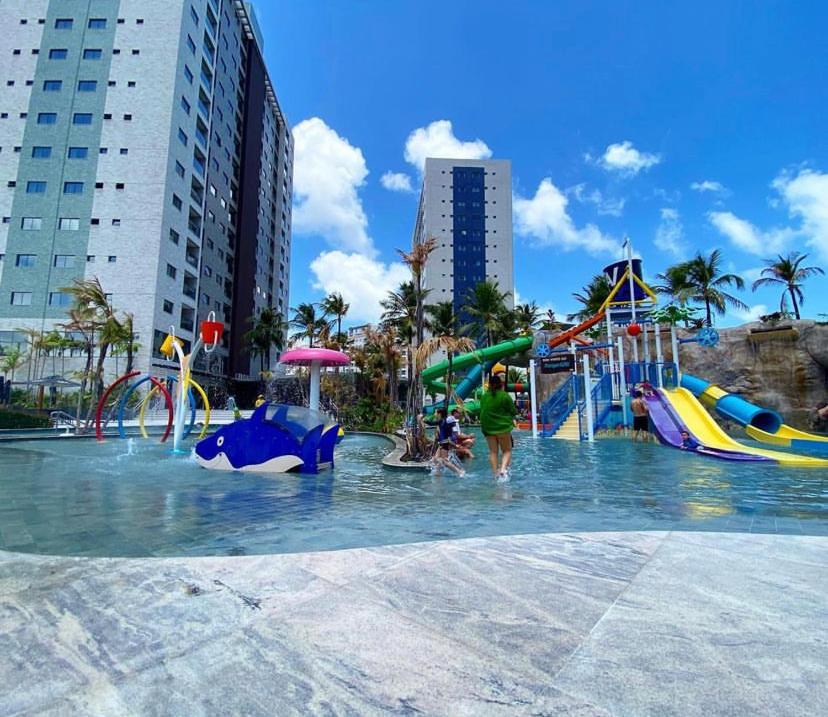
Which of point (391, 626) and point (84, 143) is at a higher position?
point (84, 143)

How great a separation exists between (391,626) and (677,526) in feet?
11.0

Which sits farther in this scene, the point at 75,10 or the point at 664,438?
the point at 75,10

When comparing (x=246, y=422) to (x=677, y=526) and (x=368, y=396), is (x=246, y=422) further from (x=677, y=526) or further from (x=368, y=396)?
(x=368, y=396)

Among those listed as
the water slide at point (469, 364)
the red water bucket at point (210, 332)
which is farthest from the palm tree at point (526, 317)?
the red water bucket at point (210, 332)

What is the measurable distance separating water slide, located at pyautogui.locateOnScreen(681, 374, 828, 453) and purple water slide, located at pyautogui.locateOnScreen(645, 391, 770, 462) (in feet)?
7.10

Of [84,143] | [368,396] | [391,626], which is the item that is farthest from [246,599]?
[84,143]

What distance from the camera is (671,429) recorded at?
13.8 metres

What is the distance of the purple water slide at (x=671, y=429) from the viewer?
33.7ft

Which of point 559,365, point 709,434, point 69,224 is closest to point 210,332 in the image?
point 559,365

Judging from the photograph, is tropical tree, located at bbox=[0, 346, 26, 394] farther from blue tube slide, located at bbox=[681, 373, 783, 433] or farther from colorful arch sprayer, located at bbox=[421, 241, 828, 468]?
blue tube slide, located at bbox=[681, 373, 783, 433]

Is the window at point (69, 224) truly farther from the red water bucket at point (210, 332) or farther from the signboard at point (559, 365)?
the signboard at point (559, 365)

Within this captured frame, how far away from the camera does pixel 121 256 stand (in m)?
36.9

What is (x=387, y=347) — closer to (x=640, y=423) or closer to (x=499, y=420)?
(x=640, y=423)

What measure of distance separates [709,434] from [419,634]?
44.4 feet
